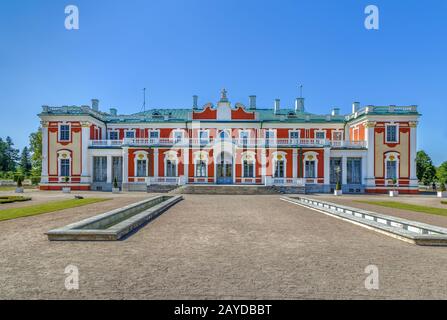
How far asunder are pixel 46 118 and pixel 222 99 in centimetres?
1998

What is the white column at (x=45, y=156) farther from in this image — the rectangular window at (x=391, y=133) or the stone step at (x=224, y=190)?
the rectangular window at (x=391, y=133)

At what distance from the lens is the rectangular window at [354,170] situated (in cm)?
3644

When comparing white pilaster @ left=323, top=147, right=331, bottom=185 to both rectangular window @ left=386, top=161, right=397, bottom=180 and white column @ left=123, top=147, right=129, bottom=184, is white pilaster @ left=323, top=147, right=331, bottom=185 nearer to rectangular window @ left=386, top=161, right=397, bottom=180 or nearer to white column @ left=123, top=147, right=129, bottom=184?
rectangular window @ left=386, top=161, right=397, bottom=180

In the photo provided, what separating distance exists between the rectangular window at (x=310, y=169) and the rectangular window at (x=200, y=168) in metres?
11.0

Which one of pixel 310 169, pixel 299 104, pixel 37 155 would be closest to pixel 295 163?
pixel 310 169

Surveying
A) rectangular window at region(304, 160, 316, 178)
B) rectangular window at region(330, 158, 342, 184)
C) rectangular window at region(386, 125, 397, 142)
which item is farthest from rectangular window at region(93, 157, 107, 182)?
rectangular window at region(386, 125, 397, 142)

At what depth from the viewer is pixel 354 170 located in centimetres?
3662

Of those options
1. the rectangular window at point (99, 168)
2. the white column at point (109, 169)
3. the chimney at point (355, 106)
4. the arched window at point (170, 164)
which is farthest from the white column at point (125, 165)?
the chimney at point (355, 106)

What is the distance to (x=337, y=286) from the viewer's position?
5.14 m

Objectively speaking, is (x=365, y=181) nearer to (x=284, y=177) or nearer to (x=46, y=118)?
(x=284, y=177)

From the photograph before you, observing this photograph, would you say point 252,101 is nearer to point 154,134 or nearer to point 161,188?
point 154,134

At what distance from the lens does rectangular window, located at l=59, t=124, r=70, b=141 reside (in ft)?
120

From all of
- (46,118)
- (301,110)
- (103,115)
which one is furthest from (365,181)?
(46,118)
